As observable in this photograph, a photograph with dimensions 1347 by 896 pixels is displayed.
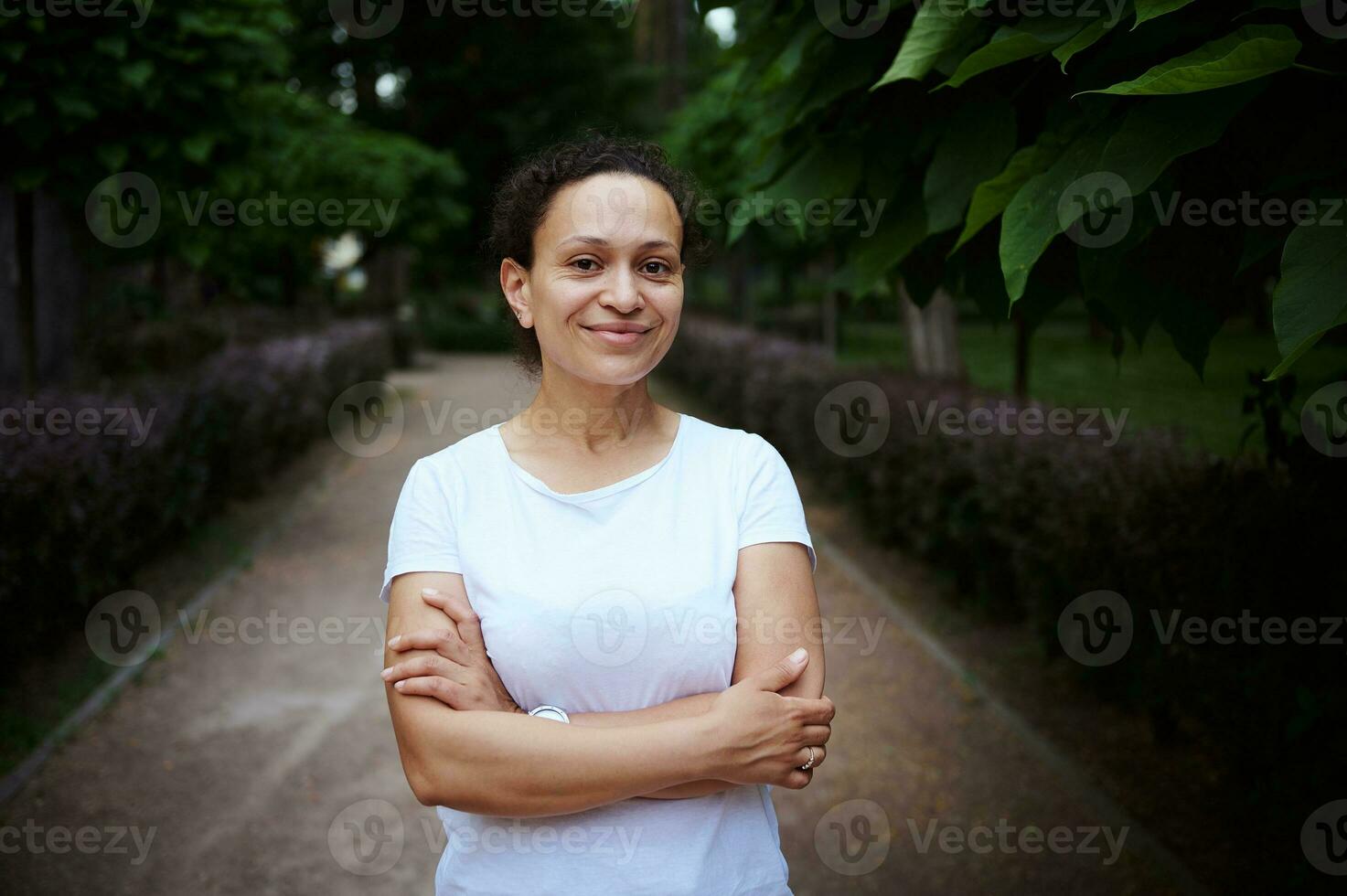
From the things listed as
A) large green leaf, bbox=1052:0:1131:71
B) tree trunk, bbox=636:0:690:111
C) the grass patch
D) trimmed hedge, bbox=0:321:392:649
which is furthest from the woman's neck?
tree trunk, bbox=636:0:690:111

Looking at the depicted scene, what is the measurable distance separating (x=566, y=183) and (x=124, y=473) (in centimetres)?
581

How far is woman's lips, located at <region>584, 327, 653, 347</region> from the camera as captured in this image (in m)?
2.07

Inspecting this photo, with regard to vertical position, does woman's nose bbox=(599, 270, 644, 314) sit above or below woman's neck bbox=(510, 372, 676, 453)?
above

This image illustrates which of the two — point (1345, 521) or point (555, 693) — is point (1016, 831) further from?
point (555, 693)

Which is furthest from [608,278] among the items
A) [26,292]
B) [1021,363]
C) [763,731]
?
[1021,363]

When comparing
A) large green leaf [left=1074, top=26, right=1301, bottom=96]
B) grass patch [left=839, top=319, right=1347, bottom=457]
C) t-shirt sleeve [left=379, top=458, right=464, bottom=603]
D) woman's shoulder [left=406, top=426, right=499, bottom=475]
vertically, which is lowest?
grass patch [left=839, top=319, right=1347, bottom=457]

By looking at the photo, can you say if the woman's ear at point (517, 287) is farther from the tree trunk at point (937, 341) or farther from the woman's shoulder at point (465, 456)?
the tree trunk at point (937, 341)

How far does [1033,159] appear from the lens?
74.4 inches

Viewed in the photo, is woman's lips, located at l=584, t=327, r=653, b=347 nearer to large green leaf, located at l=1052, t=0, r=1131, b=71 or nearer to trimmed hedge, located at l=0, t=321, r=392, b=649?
large green leaf, located at l=1052, t=0, r=1131, b=71

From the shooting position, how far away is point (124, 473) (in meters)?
6.85

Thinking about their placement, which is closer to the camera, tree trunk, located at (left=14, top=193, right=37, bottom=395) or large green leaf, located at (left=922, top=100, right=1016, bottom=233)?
large green leaf, located at (left=922, top=100, right=1016, bottom=233)

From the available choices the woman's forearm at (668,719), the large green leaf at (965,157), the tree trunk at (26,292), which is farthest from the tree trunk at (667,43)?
the woman's forearm at (668,719)

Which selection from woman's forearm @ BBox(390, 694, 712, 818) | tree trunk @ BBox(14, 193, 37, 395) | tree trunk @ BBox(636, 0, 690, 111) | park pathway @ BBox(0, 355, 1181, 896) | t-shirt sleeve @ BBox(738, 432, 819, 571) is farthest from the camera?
tree trunk @ BBox(636, 0, 690, 111)

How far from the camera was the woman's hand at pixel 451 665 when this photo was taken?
6.35 ft
